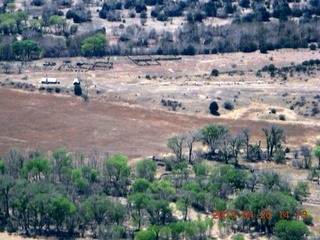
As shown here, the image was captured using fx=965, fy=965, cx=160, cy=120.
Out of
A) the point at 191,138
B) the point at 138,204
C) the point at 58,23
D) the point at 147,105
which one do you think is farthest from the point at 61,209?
the point at 58,23

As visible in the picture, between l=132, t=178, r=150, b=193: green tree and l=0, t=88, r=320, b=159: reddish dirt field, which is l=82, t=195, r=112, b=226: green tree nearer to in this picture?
l=132, t=178, r=150, b=193: green tree

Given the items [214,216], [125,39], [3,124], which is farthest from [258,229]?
[125,39]

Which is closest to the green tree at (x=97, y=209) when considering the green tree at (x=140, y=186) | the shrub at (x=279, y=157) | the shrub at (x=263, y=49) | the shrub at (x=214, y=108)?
the green tree at (x=140, y=186)

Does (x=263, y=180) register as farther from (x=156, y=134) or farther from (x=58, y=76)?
(x=58, y=76)

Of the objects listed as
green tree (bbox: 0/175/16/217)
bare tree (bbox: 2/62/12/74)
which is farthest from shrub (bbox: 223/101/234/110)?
green tree (bbox: 0/175/16/217)

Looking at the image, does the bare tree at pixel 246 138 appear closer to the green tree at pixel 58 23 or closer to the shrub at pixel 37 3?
the green tree at pixel 58 23
